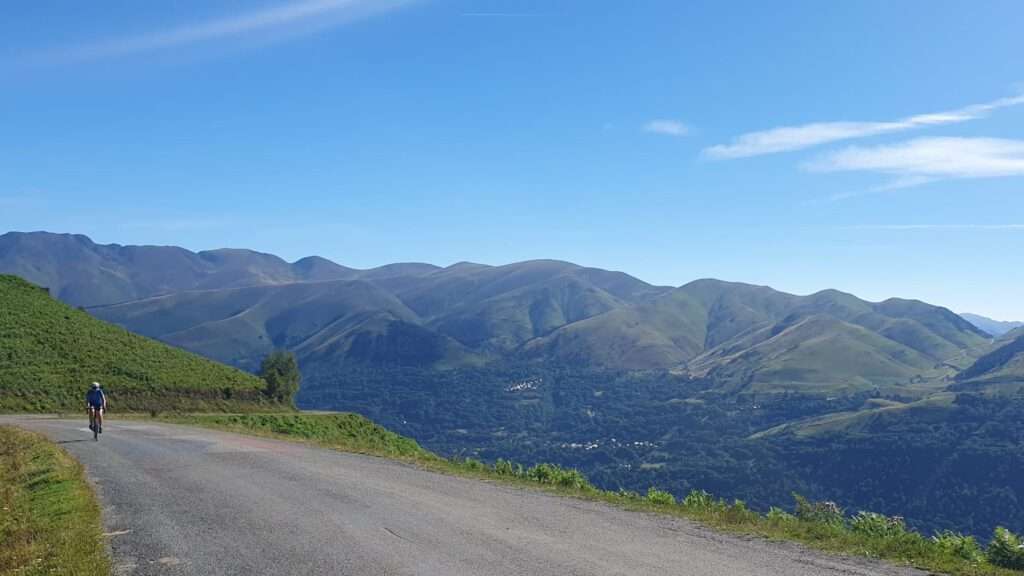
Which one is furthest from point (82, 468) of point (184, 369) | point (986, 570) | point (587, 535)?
point (184, 369)

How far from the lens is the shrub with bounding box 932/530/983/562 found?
13.8m

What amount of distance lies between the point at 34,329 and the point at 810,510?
79.4 metres

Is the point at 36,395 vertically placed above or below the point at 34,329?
below

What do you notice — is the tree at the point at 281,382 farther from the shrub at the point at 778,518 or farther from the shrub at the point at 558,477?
the shrub at the point at 778,518

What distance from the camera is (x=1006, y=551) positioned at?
43.7ft

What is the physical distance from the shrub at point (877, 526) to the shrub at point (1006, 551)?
2.00 metres

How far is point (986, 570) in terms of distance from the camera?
12250 millimetres

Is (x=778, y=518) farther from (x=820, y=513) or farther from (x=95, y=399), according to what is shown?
(x=95, y=399)

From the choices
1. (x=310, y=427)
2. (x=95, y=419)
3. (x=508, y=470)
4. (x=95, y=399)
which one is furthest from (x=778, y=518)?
(x=310, y=427)

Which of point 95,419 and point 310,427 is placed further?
point 310,427

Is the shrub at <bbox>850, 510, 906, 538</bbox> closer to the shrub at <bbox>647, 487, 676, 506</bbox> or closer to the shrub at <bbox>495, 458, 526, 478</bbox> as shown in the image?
the shrub at <bbox>647, 487, 676, 506</bbox>

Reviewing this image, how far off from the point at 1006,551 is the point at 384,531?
11.8 metres

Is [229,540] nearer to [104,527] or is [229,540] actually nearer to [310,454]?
[104,527]

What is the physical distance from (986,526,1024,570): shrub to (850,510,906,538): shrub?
2.00 m
